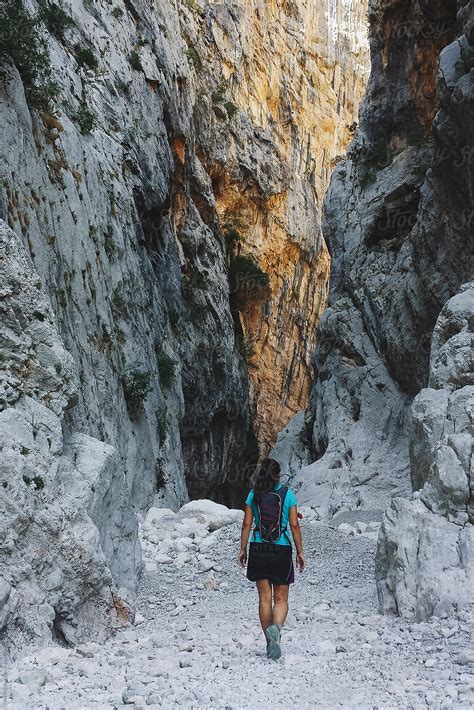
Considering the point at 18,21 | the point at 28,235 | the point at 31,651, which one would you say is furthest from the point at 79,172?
the point at 31,651

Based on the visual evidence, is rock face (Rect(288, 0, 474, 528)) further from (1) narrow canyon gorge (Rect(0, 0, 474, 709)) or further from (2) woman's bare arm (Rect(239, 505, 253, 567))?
(2) woman's bare arm (Rect(239, 505, 253, 567))

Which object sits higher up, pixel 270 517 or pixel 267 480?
pixel 267 480

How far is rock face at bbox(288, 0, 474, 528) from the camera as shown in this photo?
47.4 feet

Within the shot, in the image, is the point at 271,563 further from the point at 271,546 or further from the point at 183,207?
the point at 183,207

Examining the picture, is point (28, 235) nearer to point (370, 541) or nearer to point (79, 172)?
point (79, 172)

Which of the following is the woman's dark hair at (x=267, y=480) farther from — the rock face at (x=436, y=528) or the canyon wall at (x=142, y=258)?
the canyon wall at (x=142, y=258)

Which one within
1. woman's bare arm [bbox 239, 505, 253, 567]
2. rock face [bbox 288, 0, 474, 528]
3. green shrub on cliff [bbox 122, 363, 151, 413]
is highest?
rock face [bbox 288, 0, 474, 528]

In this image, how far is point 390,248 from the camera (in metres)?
19.8

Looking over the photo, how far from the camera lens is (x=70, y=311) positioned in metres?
10.9

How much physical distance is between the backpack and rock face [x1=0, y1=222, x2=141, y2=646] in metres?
1.79

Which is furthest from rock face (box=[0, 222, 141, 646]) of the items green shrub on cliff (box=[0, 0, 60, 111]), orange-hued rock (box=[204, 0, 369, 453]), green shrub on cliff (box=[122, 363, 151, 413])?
orange-hued rock (box=[204, 0, 369, 453])

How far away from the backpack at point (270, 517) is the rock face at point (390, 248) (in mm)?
10864

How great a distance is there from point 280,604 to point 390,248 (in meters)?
16.8

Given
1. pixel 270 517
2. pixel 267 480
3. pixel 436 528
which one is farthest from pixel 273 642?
pixel 436 528
